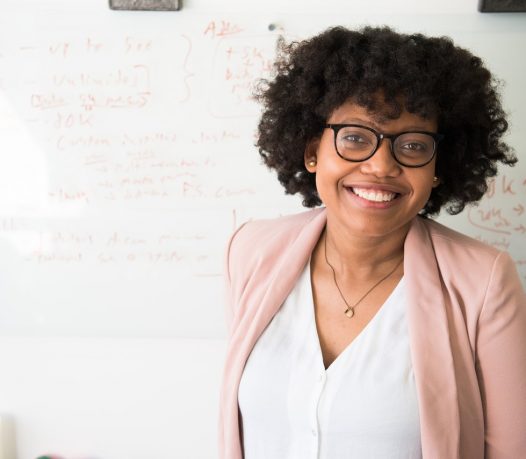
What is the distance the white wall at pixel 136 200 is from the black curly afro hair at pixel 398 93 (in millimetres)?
382

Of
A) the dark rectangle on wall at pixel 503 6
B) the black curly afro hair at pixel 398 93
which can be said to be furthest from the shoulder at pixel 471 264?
the dark rectangle on wall at pixel 503 6

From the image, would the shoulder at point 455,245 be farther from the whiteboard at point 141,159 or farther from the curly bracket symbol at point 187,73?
the curly bracket symbol at point 187,73

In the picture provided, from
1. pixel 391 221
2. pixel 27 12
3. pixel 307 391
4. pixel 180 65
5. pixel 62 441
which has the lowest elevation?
pixel 62 441

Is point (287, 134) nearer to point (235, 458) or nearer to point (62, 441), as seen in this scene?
point (235, 458)

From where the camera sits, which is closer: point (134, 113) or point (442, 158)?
point (442, 158)

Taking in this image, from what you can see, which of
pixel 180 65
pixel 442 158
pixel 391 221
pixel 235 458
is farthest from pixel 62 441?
pixel 442 158

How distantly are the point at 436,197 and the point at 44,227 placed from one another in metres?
1.08

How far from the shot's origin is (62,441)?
5.30 ft

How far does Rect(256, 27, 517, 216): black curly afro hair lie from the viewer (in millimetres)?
870

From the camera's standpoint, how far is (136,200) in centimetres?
149

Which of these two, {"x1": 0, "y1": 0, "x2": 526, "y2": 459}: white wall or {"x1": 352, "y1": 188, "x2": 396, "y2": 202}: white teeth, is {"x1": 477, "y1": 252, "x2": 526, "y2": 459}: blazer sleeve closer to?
{"x1": 352, "y1": 188, "x2": 396, "y2": 202}: white teeth

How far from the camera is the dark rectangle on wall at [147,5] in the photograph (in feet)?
4.54

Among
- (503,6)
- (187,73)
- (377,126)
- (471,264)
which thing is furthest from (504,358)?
(187,73)

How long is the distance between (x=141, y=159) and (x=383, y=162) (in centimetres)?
82
